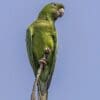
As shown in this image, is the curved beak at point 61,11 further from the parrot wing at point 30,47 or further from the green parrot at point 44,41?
the parrot wing at point 30,47

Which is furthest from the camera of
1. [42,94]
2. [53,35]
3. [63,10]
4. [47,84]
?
[63,10]

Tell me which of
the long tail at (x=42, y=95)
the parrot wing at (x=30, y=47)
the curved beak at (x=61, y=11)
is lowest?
the long tail at (x=42, y=95)

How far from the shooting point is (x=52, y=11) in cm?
739

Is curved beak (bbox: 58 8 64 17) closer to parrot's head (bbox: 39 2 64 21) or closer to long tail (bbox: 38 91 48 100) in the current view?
parrot's head (bbox: 39 2 64 21)

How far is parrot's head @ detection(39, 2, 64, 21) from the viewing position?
24.1 feet

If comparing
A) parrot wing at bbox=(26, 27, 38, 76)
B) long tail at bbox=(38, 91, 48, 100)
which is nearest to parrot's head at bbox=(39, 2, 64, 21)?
parrot wing at bbox=(26, 27, 38, 76)

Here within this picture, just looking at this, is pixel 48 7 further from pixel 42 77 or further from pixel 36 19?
pixel 42 77

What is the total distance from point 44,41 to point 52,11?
775 millimetres

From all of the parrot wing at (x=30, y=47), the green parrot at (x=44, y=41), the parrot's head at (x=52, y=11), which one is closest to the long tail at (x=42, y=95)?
the green parrot at (x=44, y=41)

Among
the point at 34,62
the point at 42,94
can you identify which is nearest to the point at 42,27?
the point at 34,62

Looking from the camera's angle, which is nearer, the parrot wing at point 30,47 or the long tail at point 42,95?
the long tail at point 42,95

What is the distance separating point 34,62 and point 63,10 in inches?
50.8

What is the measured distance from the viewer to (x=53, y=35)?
6.92 metres

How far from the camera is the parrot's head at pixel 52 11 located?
7332 millimetres
